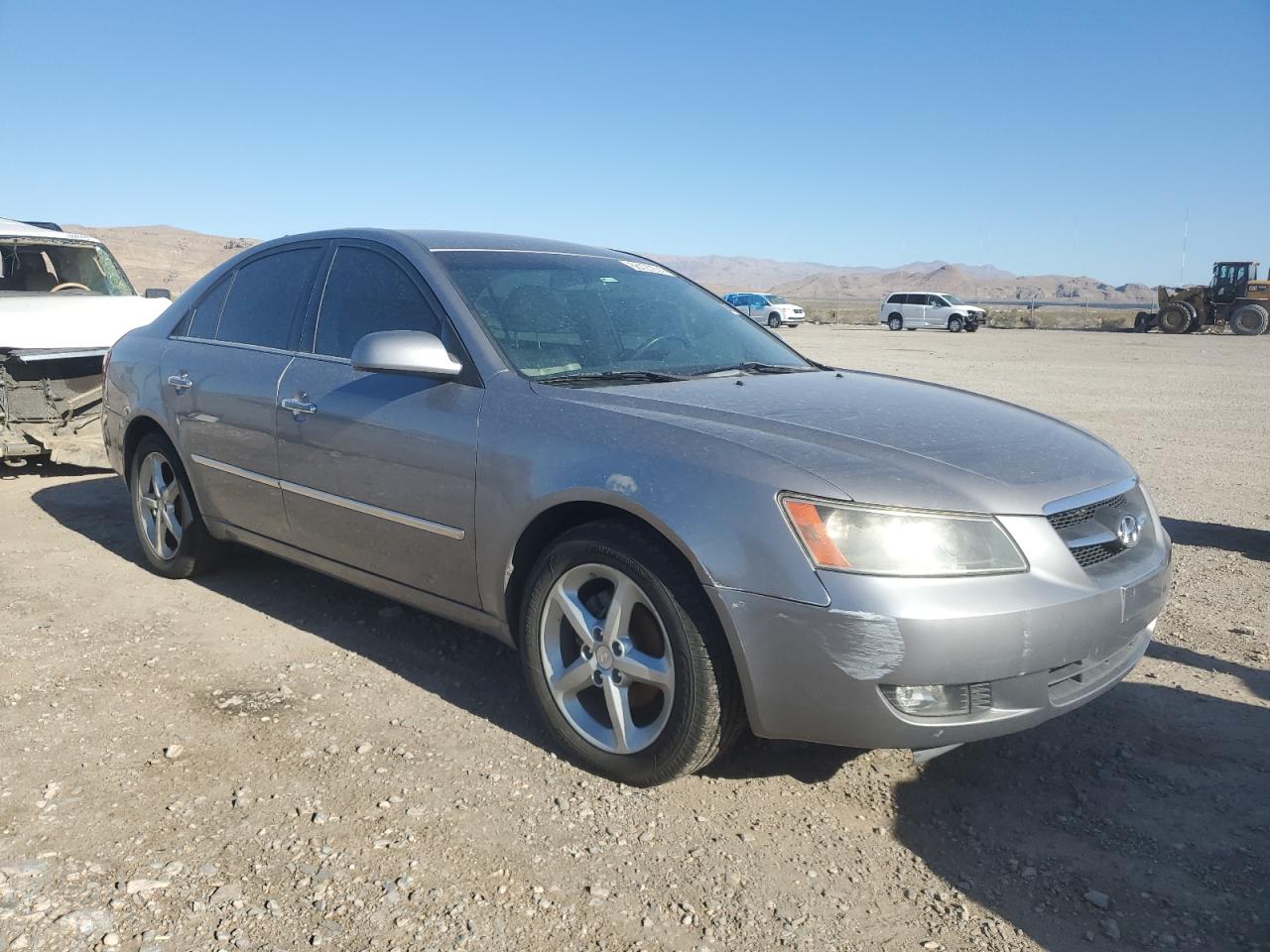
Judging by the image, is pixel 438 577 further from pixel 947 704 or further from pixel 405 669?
pixel 947 704

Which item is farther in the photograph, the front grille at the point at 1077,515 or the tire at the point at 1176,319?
the tire at the point at 1176,319

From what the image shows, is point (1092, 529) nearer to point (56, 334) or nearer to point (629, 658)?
point (629, 658)

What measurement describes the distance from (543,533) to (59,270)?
25.2 ft

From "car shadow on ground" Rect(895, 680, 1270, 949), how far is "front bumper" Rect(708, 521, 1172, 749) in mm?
367

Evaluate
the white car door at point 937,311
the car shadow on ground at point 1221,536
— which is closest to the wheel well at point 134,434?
the car shadow on ground at point 1221,536

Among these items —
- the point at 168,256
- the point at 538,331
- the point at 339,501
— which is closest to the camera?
the point at 538,331

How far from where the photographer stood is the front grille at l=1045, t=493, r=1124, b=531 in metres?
2.80

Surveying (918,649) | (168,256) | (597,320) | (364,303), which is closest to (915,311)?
(597,320)

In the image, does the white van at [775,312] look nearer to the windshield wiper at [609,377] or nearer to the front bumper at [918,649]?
the windshield wiper at [609,377]

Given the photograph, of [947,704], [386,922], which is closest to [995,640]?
[947,704]

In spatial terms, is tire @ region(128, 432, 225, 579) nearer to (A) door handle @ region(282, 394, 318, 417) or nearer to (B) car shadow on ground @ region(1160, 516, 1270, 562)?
(A) door handle @ region(282, 394, 318, 417)

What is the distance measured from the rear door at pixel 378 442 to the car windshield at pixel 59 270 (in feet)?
19.0

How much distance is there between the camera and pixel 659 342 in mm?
3945

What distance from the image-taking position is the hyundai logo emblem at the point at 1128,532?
3.00m
